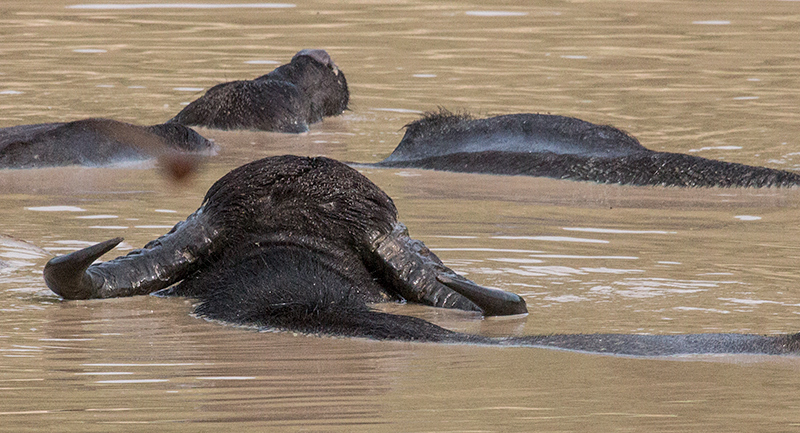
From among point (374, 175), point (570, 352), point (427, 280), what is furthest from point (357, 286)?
point (374, 175)

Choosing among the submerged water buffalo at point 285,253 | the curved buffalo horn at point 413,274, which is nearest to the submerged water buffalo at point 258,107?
the submerged water buffalo at point 285,253

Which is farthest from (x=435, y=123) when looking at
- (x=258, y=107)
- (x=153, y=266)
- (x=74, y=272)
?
(x=74, y=272)

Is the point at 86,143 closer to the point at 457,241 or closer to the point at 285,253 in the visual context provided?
the point at 457,241

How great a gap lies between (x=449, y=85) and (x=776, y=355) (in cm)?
1209

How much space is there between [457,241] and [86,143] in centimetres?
477

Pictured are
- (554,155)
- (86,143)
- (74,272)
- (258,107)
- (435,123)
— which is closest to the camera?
(74,272)

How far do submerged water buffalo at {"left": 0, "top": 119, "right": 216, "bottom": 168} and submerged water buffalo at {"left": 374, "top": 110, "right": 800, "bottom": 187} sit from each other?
2047mm

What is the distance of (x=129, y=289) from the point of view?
741cm

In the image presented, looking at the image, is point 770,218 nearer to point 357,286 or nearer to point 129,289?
point 357,286

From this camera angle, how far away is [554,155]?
39.9 ft

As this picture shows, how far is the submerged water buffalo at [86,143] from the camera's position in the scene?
40.1 ft

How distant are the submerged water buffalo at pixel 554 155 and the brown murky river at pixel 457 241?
28 cm

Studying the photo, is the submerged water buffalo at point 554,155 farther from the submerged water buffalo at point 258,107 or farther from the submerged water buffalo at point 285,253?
the submerged water buffalo at point 285,253

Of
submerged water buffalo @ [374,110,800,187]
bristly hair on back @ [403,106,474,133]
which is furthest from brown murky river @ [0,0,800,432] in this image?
bristly hair on back @ [403,106,474,133]
